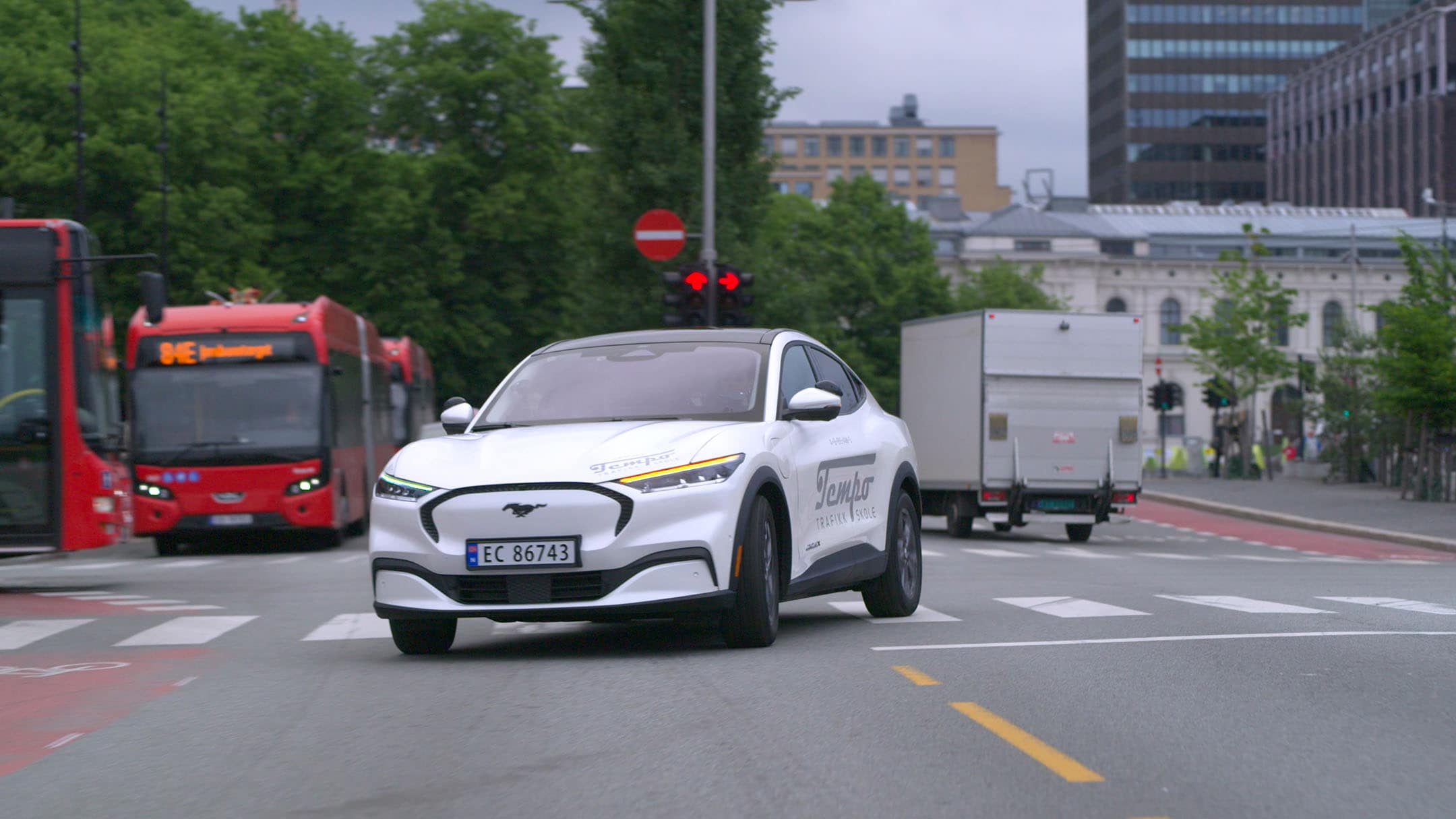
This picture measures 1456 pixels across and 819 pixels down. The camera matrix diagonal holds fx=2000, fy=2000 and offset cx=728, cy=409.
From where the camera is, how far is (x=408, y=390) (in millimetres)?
39719

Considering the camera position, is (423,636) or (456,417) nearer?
(423,636)

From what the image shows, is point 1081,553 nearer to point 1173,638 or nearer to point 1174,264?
point 1173,638

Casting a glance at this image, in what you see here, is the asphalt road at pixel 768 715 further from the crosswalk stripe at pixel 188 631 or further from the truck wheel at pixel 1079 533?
the truck wheel at pixel 1079 533

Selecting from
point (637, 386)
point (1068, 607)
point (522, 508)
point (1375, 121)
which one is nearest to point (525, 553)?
point (522, 508)

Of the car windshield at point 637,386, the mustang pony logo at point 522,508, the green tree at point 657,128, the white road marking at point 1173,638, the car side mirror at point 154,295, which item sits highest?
the green tree at point 657,128

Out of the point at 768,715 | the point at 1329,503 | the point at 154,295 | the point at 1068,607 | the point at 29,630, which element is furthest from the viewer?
the point at 1329,503

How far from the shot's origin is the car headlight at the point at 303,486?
2412cm

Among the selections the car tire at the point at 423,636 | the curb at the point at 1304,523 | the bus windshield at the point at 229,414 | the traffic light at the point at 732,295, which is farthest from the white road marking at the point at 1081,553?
the car tire at the point at 423,636

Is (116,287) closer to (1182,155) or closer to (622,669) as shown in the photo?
(622,669)

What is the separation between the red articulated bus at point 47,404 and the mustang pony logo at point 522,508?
8.35m

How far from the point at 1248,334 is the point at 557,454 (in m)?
53.5

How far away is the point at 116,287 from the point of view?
45.1 metres

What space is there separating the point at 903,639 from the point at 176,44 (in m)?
45.5

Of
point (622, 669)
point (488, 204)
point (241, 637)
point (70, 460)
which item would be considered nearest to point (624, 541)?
point (622, 669)
